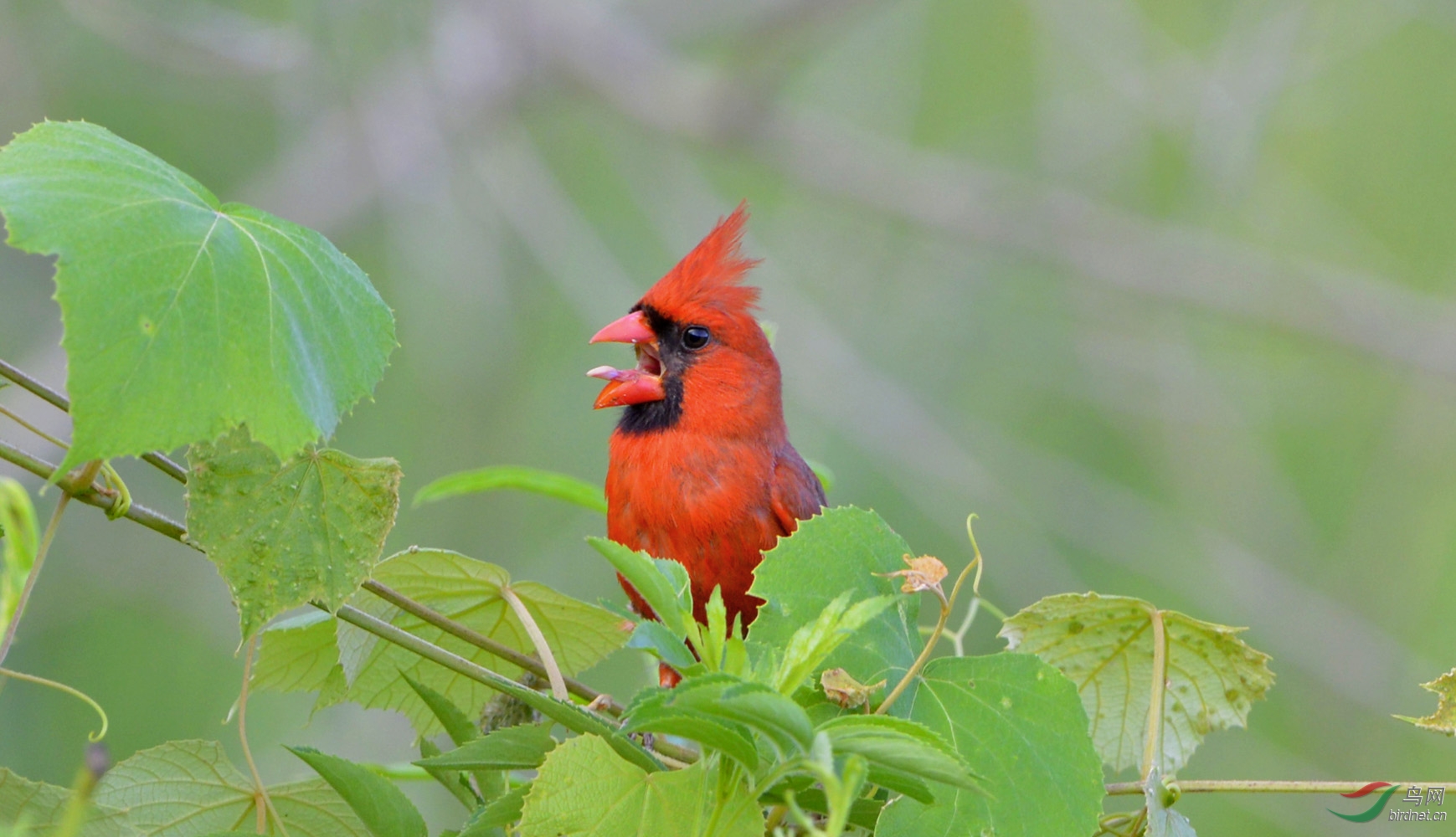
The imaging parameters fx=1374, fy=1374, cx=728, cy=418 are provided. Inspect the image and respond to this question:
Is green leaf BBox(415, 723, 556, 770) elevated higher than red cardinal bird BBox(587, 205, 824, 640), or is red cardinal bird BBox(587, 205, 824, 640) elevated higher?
red cardinal bird BBox(587, 205, 824, 640)

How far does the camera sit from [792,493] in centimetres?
216

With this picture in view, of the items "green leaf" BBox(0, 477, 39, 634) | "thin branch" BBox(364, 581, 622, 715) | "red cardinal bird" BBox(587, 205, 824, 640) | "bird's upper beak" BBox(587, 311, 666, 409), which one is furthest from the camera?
"bird's upper beak" BBox(587, 311, 666, 409)

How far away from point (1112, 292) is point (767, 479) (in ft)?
15.5

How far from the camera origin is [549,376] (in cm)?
796

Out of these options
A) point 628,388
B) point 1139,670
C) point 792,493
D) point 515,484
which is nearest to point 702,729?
point 1139,670

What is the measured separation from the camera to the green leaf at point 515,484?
4.84ft

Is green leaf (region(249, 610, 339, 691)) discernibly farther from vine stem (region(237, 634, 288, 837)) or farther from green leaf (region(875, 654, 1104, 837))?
green leaf (region(875, 654, 1104, 837))

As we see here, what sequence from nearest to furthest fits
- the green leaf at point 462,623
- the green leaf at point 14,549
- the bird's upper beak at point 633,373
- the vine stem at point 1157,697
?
the green leaf at point 14,549 < the vine stem at point 1157,697 < the green leaf at point 462,623 < the bird's upper beak at point 633,373

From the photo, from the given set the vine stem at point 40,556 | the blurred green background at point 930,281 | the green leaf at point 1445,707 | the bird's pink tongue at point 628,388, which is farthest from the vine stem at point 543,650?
the blurred green background at point 930,281

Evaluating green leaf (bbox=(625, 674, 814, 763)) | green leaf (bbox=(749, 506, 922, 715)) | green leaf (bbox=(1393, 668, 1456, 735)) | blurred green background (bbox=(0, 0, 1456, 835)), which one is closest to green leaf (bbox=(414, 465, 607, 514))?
green leaf (bbox=(749, 506, 922, 715))

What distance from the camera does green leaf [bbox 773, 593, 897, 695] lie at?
881 millimetres

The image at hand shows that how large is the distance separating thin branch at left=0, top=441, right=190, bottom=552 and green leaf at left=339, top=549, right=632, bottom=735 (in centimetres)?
26

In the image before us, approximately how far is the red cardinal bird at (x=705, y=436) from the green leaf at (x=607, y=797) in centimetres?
107

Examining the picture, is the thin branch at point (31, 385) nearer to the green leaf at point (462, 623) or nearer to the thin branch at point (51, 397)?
the thin branch at point (51, 397)
